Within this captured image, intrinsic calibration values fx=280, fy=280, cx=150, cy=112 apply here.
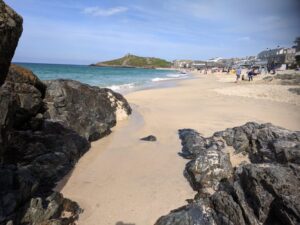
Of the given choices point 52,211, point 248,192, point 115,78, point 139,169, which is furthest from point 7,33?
point 115,78

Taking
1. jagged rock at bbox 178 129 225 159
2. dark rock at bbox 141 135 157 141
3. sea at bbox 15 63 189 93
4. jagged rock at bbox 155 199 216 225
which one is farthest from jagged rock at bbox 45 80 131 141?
sea at bbox 15 63 189 93

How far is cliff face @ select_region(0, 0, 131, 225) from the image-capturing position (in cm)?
370

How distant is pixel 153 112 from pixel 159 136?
3905 millimetres

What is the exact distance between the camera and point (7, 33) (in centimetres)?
340

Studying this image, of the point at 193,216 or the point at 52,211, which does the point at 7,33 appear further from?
the point at 193,216

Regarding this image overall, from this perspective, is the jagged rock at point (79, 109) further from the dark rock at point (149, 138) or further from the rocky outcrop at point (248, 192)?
the rocky outcrop at point (248, 192)

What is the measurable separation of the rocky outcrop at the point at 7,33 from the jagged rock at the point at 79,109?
12.9 ft

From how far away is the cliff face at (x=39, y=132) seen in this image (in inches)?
146

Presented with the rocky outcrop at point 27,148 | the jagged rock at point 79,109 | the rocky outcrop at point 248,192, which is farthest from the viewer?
the jagged rock at point 79,109

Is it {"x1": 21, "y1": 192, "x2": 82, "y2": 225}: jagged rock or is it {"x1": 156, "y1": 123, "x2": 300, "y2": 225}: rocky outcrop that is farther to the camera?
{"x1": 21, "y1": 192, "x2": 82, "y2": 225}: jagged rock

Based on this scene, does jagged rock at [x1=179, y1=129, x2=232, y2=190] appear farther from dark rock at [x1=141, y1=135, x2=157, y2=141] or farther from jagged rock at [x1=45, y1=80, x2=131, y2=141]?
jagged rock at [x1=45, y1=80, x2=131, y2=141]

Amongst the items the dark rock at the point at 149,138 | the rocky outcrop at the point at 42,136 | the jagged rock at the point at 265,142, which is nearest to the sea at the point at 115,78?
the rocky outcrop at the point at 42,136

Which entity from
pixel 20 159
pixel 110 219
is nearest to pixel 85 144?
pixel 20 159

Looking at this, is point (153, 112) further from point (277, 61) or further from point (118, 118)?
point (277, 61)
